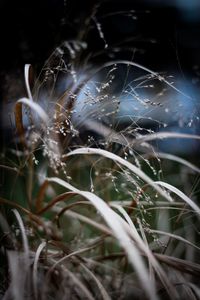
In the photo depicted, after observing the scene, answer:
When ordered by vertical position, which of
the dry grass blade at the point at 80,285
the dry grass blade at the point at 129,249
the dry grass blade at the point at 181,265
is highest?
the dry grass blade at the point at 129,249

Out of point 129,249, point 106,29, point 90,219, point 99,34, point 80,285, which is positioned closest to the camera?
point 129,249

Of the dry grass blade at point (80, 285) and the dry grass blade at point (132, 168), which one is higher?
the dry grass blade at point (132, 168)

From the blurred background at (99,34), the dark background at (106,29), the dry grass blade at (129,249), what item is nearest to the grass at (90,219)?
the dry grass blade at (129,249)

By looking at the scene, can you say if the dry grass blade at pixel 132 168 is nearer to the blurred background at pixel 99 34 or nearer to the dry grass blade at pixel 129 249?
the dry grass blade at pixel 129 249

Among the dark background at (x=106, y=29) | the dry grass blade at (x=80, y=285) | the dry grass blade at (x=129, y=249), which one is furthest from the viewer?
the dark background at (x=106, y=29)

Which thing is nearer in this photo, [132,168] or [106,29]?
[132,168]

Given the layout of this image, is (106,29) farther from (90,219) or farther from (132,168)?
(132,168)

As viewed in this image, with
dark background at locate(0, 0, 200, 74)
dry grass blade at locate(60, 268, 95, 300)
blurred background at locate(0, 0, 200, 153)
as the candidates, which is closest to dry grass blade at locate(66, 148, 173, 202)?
dry grass blade at locate(60, 268, 95, 300)

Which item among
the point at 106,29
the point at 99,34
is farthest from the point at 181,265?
the point at 106,29

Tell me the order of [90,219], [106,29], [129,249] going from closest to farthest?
[129,249], [90,219], [106,29]

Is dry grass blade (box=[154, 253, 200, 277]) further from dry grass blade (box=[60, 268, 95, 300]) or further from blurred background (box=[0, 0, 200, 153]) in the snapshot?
blurred background (box=[0, 0, 200, 153])

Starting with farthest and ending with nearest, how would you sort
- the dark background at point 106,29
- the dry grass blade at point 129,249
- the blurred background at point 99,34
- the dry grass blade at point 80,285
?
the dark background at point 106,29
the blurred background at point 99,34
the dry grass blade at point 80,285
the dry grass blade at point 129,249

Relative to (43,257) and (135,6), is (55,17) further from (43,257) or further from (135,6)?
(43,257)
